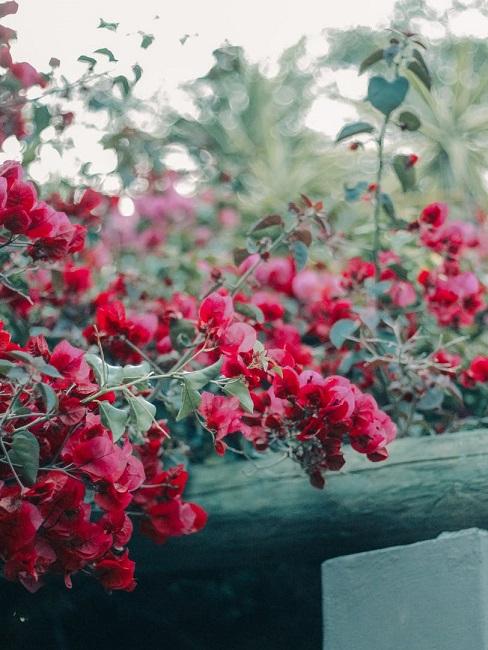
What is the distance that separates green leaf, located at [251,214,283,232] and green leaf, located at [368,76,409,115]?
26 centimetres

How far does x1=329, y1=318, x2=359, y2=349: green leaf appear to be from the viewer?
1.67 metres

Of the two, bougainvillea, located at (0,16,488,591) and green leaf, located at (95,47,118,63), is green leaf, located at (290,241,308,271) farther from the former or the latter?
green leaf, located at (95,47,118,63)

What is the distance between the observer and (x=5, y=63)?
1.61m

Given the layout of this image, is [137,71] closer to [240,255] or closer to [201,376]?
[240,255]

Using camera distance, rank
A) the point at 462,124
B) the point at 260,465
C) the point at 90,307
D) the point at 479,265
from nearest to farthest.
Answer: the point at 260,465, the point at 90,307, the point at 479,265, the point at 462,124

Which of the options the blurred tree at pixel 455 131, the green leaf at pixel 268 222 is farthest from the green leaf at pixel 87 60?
the blurred tree at pixel 455 131

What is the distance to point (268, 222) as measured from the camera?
168 cm

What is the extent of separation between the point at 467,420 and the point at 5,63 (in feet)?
3.48

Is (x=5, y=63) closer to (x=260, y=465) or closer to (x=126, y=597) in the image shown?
(x=260, y=465)

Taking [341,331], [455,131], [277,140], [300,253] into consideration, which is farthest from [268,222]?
[455,131]

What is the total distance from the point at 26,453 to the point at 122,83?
2.97ft

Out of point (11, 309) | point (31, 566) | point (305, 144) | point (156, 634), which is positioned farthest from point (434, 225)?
point (305, 144)

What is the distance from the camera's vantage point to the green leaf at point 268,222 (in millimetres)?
1667

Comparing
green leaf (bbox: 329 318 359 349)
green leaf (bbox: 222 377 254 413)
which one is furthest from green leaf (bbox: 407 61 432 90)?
green leaf (bbox: 222 377 254 413)
